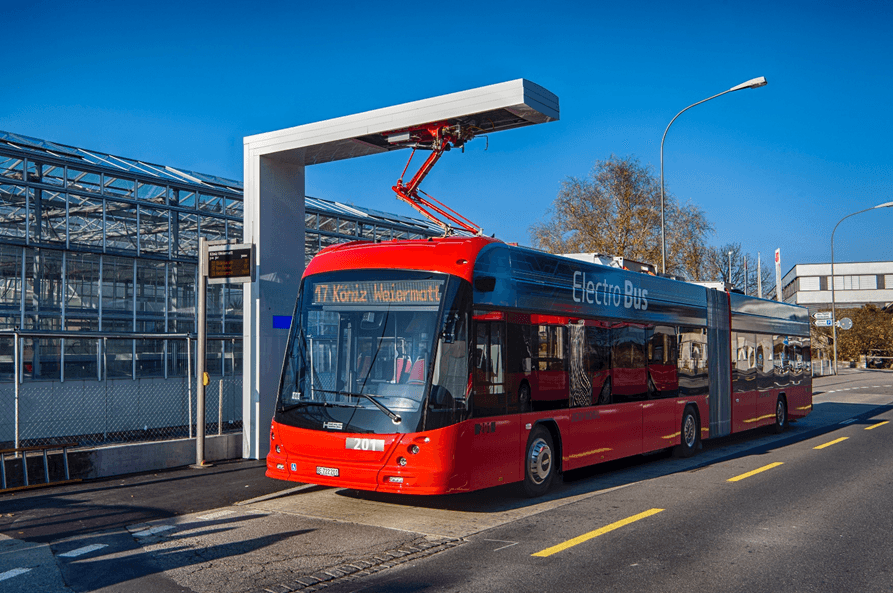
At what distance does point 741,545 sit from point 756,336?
1167 cm

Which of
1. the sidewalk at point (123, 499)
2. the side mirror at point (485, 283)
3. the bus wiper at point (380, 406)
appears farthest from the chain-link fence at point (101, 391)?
the side mirror at point (485, 283)

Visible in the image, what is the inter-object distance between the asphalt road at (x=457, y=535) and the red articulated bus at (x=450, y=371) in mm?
558

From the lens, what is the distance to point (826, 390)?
36625 mm

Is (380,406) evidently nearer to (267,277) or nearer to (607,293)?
(607,293)

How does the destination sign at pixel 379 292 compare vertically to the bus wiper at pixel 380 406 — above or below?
above

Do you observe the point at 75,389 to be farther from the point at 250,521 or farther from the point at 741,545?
the point at 741,545

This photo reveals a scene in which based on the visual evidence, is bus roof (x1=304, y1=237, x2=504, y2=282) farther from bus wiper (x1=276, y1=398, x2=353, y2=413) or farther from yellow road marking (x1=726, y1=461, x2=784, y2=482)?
yellow road marking (x1=726, y1=461, x2=784, y2=482)

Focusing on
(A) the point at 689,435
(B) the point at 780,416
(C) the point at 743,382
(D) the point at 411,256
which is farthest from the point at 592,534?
(B) the point at 780,416

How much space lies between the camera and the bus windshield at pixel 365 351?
8266 millimetres

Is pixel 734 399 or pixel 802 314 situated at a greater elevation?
pixel 802 314

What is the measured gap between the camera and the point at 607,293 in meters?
11.8

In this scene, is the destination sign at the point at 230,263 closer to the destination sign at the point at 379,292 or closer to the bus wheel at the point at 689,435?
the destination sign at the point at 379,292

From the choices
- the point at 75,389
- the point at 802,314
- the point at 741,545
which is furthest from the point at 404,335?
the point at 802,314

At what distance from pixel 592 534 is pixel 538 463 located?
87.0 inches
